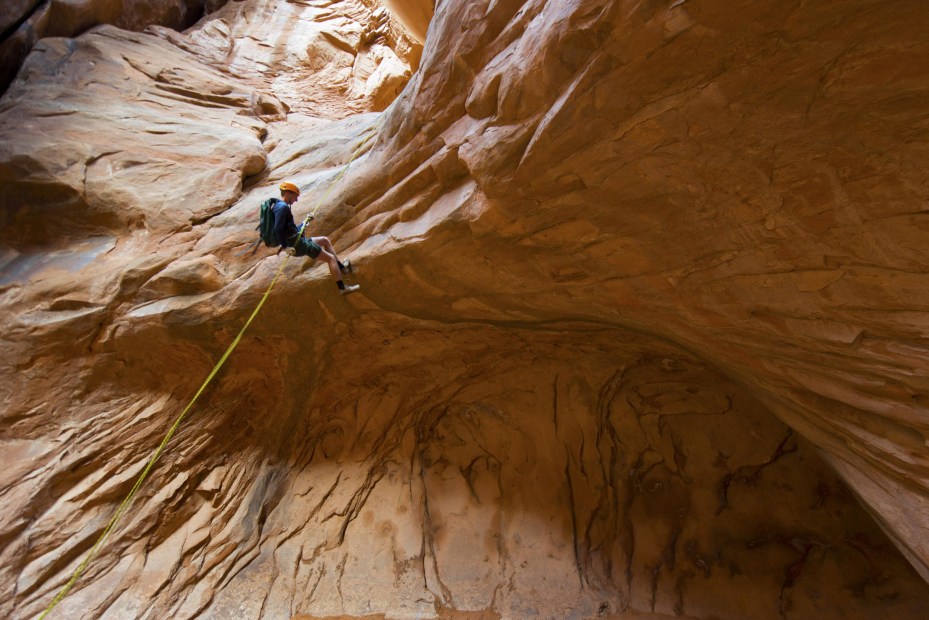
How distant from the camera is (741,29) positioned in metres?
2.17

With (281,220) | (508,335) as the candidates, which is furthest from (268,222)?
(508,335)

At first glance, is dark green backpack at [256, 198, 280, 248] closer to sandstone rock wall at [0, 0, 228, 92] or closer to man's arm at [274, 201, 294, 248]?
man's arm at [274, 201, 294, 248]

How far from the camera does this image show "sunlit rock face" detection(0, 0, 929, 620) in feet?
8.23

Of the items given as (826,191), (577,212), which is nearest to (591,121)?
(577,212)

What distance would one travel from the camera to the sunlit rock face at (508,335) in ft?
8.23

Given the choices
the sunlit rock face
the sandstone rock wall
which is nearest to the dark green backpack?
the sunlit rock face

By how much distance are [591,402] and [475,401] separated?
1517 mm

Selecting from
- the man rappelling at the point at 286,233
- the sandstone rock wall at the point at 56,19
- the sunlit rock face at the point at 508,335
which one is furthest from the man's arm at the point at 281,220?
the sandstone rock wall at the point at 56,19

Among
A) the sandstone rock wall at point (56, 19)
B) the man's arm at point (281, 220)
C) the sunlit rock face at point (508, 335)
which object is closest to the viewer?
the sunlit rock face at point (508, 335)

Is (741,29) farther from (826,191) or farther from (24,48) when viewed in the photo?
(24,48)

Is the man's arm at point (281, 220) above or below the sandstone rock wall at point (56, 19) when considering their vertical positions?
below

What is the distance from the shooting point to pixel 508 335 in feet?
17.5

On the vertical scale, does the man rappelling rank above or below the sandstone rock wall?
below

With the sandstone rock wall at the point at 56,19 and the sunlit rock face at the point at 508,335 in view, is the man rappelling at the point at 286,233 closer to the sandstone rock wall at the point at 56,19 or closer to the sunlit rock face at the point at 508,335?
the sunlit rock face at the point at 508,335
